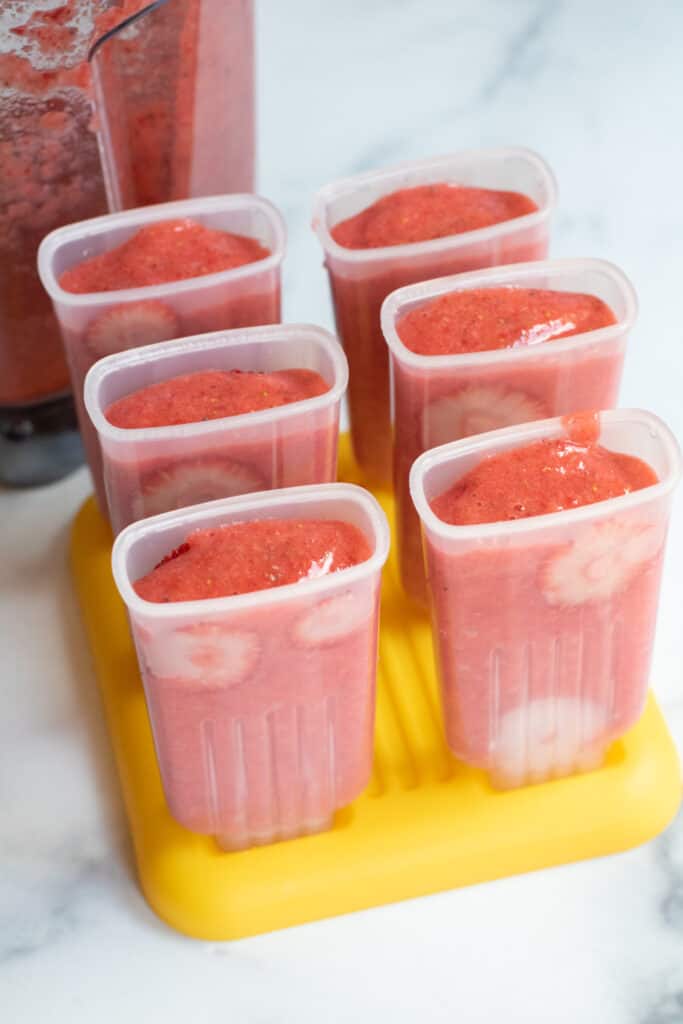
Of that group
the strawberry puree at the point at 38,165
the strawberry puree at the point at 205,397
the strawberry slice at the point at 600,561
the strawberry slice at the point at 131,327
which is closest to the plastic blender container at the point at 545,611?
the strawberry slice at the point at 600,561

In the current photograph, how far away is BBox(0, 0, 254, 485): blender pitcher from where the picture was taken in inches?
39.4

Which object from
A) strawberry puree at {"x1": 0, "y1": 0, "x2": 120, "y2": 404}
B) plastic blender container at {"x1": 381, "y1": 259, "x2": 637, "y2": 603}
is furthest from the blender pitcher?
plastic blender container at {"x1": 381, "y1": 259, "x2": 637, "y2": 603}

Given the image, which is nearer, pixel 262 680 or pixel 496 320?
pixel 262 680

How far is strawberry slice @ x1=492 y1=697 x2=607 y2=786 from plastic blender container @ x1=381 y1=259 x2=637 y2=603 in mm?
157

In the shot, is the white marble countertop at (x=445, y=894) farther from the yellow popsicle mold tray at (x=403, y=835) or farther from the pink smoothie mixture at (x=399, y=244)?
the pink smoothie mixture at (x=399, y=244)

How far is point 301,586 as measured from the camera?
2.55 feet

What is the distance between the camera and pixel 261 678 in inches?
31.9

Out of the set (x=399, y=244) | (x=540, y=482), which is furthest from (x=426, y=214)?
(x=540, y=482)

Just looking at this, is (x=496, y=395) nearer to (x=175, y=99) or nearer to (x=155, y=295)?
(x=155, y=295)

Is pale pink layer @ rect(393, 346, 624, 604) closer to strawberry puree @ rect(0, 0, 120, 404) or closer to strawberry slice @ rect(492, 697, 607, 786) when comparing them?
strawberry slice @ rect(492, 697, 607, 786)

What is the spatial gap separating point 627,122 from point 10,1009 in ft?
3.04

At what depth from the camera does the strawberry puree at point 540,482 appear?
824mm

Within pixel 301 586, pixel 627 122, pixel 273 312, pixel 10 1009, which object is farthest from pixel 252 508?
pixel 627 122

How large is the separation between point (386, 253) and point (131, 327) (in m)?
0.17
